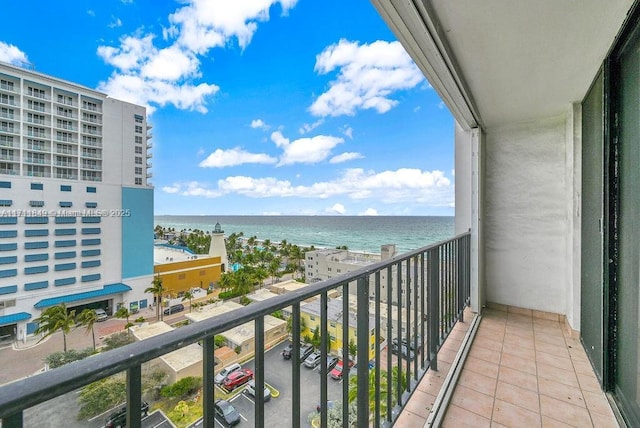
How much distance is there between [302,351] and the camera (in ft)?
2.22

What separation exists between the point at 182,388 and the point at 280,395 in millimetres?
278

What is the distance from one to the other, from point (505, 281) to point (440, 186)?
23923 millimetres

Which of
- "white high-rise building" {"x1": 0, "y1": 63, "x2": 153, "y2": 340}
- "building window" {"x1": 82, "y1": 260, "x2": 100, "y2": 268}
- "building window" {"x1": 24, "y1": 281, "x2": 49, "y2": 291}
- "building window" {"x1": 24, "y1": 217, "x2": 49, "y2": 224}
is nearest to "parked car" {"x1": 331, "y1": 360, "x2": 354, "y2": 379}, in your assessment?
"white high-rise building" {"x1": 0, "y1": 63, "x2": 153, "y2": 340}

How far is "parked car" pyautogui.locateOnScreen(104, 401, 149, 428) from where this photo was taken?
0.37 m

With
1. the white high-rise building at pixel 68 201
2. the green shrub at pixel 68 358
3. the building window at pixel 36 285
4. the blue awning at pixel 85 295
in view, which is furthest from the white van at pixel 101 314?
the green shrub at pixel 68 358

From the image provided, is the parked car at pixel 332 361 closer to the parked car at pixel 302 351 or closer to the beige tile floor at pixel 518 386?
the parked car at pixel 302 351

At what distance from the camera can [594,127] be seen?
181 cm

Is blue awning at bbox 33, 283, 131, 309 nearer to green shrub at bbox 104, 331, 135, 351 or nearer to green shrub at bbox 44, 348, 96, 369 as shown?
green shrub at bbox 44, 348, 96, 369

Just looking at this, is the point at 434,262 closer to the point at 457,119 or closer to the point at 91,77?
the point at 457,119

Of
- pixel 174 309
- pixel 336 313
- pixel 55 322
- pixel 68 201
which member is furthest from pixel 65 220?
pixel 336 313

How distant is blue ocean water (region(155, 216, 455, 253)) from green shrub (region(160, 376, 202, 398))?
343 cm

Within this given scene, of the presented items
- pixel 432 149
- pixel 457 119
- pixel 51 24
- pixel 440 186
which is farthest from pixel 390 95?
pixel 457 119

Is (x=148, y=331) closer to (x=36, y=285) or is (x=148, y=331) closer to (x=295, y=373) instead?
(x=295, y=373)

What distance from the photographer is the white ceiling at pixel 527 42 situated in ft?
3.86
